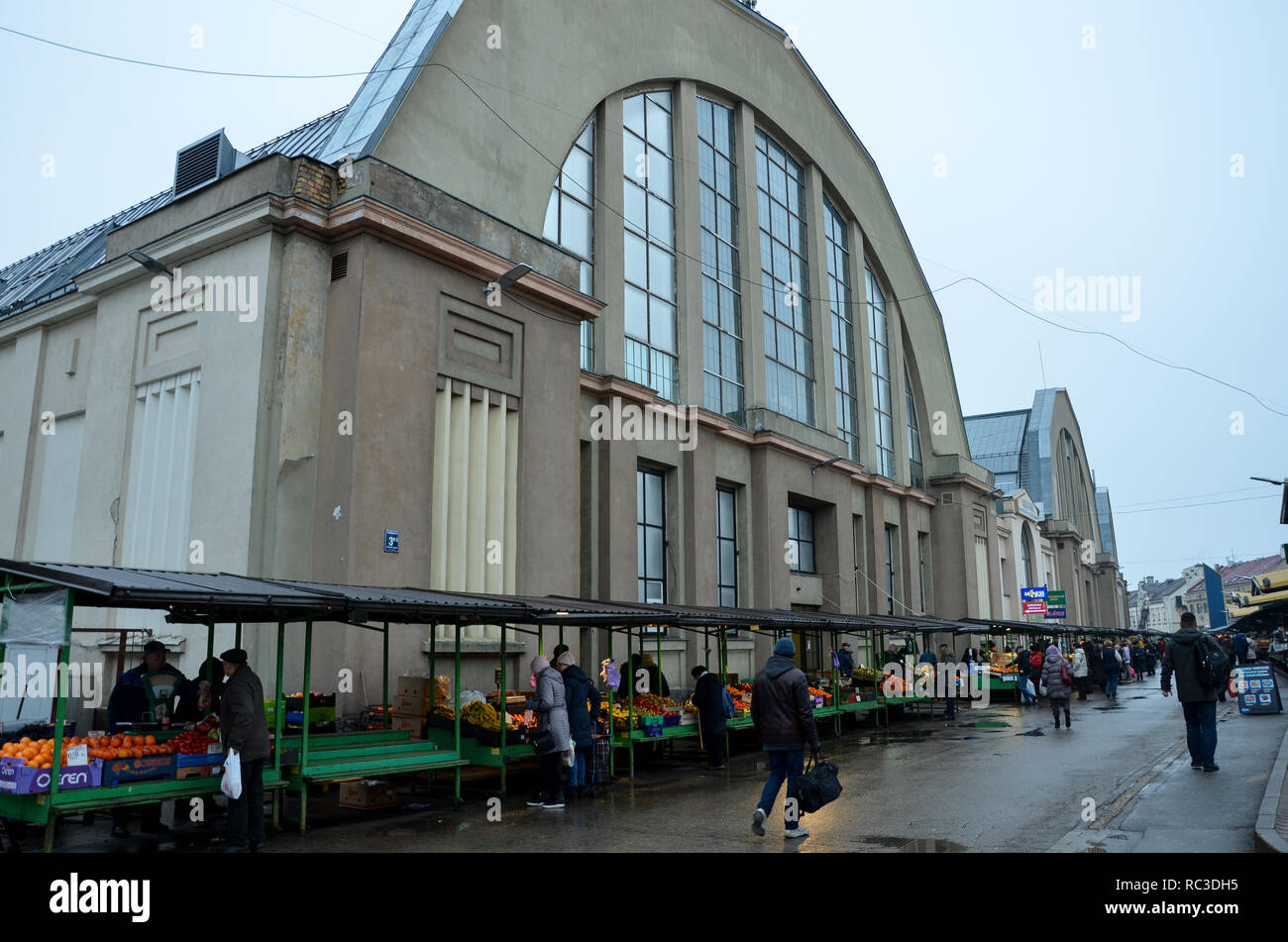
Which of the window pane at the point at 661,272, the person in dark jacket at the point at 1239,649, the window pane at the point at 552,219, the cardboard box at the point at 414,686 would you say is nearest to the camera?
the cardboard box at the point at 414,686

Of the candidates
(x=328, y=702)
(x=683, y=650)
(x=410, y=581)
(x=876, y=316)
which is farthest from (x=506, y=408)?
(x=876, y=316)

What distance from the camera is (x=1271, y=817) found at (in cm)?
850

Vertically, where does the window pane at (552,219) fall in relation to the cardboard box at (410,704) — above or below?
above

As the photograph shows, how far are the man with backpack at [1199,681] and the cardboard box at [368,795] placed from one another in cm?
1034

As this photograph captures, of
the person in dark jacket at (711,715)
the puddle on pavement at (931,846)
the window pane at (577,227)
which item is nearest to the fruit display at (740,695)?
the person in dark jacket at (711,715)

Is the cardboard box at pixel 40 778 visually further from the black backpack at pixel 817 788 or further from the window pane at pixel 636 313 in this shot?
the window pane at pixel 636 313

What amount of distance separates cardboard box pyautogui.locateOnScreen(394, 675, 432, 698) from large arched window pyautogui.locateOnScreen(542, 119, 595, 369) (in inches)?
416

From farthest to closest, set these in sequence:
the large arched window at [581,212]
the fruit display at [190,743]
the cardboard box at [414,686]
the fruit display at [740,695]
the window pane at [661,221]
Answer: the window pane at [661,221]
the large arched window at [581,212]
the fruit display at [740,695]
the cardboard box at [414,686]
the fruit display at [190,743]

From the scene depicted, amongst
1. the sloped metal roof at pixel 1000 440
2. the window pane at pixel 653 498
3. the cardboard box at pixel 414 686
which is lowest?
the cardboard box at pixel 414 686

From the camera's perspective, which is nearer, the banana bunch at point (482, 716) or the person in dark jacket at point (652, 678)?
the banana bunch at point (482, 716)

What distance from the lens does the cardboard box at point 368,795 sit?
37.5 feet

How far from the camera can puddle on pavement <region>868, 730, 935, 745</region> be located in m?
19.5

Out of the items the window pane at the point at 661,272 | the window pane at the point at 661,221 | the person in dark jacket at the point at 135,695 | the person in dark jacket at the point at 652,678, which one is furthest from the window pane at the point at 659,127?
the person in dark jacket at the point at 135,695
